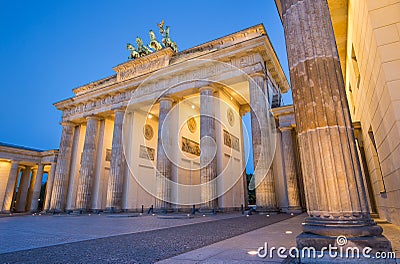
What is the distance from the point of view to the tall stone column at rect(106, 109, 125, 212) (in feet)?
66.1

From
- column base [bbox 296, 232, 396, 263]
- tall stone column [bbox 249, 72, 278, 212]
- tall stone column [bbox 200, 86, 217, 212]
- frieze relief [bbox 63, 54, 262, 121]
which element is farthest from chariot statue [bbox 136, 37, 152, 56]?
column base [bbox 296, 232, 396, 263]

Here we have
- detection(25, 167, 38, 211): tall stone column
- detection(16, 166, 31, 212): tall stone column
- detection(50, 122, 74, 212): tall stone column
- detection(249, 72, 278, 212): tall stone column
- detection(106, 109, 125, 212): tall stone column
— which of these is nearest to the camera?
detection(249, 72, 278, 212): tall stone column

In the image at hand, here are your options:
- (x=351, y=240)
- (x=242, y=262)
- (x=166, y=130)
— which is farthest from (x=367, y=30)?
(x=166, y=130)

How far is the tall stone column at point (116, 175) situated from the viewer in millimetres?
20141

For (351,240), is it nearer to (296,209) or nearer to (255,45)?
(296,209)

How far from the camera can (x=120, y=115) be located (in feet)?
73.0

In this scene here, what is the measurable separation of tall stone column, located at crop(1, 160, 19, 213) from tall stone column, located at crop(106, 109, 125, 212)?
16071mm

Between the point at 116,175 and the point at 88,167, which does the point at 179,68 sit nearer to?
the point at 116,175

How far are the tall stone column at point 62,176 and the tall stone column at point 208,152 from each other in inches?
615

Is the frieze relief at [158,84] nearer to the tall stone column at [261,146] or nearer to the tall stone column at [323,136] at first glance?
the tall stone column at [261,146]

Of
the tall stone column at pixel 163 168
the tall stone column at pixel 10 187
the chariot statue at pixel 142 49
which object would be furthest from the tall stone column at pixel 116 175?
the tall stone column at pixel 10 187

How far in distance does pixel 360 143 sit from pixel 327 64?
847 centimetres

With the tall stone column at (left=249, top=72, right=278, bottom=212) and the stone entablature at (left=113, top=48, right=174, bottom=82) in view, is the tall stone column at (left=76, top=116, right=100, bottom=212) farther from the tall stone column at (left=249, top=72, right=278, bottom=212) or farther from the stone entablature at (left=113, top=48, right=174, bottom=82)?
the tall stone column at (left=249, top=72, right=278, bottom=212)

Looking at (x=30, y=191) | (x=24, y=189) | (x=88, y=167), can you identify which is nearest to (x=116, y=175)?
(x=88, y=167)
